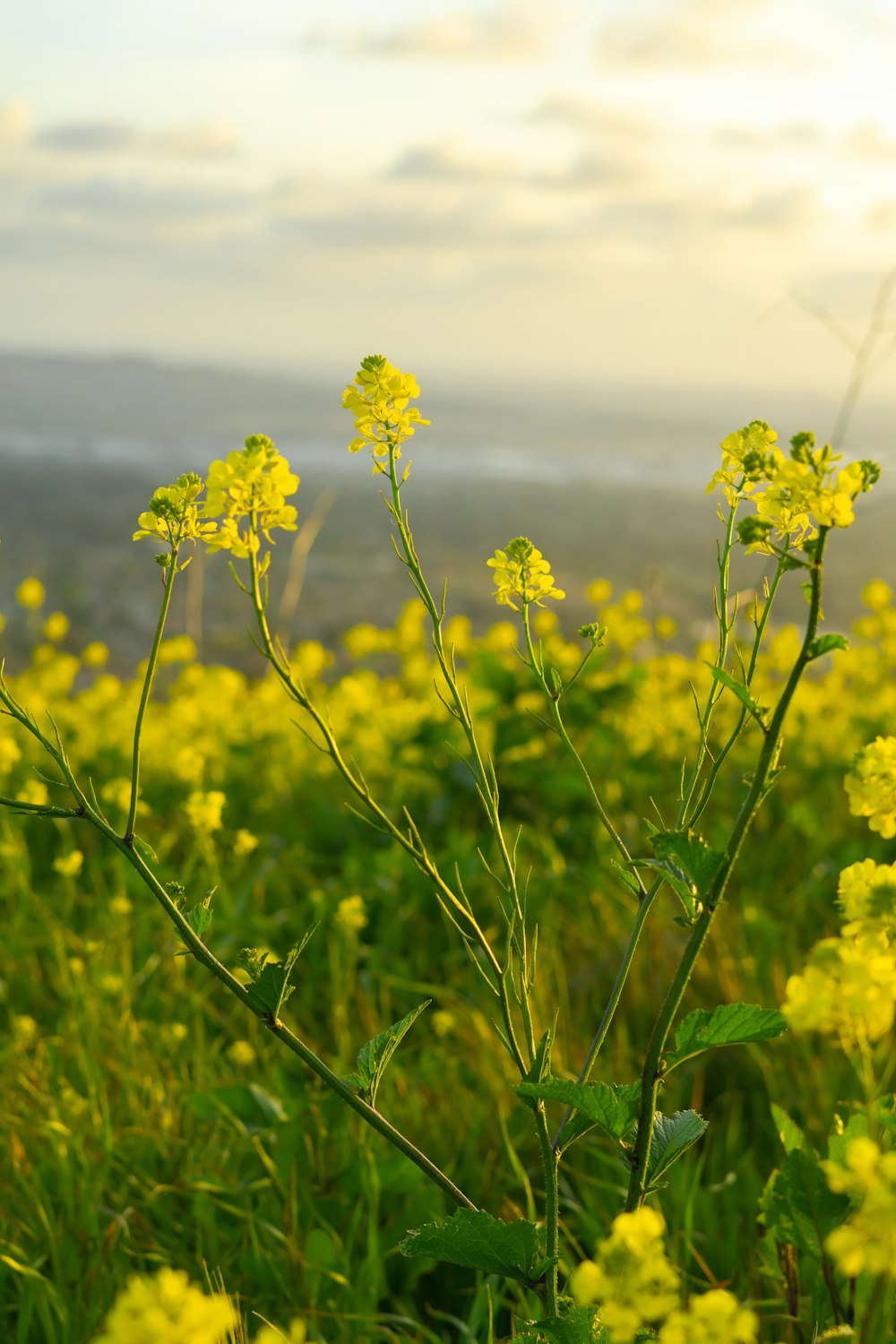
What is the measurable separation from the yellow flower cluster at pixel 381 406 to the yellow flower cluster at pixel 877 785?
0.63 m

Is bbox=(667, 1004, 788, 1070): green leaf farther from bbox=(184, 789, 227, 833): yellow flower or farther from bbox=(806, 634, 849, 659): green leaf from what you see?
bbox=(184, 789, 227, 833): yellow flower

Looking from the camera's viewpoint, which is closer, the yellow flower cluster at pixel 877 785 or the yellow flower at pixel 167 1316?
the yellow flower at pixel 167 1316

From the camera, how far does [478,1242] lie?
1.19 m

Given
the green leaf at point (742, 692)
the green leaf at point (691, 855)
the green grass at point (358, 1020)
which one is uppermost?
the green leaf at point (742, 692)

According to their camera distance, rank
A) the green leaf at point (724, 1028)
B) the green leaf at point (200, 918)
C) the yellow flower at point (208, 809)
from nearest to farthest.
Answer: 1. the green leaf at point (724, 1028)
2. the green leaf at point (200, 918)
3. the yellow flower at point (208, 809)

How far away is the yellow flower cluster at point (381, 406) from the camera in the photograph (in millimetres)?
1361

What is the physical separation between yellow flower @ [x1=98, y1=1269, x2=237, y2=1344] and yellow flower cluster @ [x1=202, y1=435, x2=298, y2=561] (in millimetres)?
730

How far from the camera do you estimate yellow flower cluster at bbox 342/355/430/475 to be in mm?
1361

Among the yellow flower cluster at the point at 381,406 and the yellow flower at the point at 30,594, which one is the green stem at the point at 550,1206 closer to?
the yellow flower cluster at the point at 381,406

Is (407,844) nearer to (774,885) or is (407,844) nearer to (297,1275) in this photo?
(297,1275)

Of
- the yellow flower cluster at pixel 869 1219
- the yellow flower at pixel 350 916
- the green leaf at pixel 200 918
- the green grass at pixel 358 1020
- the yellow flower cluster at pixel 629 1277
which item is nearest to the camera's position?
the yellow flower cluster at pixel 869 1219

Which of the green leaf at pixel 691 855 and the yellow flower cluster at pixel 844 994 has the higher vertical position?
the green leaf at pixel 691 855

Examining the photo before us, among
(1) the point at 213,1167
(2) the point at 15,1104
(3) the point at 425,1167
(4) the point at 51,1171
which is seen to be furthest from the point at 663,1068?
(2) the point at 15,1104

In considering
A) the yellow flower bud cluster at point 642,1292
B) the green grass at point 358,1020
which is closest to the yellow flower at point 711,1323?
the yellow flower bud cluster at point 642,1292
